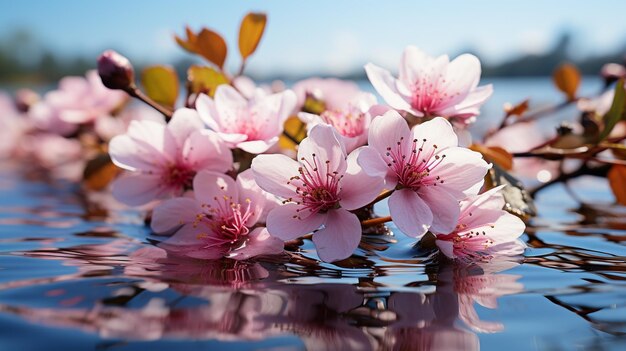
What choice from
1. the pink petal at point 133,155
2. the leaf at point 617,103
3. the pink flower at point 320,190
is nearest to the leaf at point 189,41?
the pink petal at point 133,155

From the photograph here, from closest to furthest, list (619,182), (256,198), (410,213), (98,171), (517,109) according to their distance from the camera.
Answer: (410,213)
(256,198)
(619,182)
(517,109)
(98,171)

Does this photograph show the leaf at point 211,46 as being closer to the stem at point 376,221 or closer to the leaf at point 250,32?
the leaf at point 250,32

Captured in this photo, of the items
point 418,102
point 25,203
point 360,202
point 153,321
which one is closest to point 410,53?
point 418,102

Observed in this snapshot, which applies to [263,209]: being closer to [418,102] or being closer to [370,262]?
[370,262]

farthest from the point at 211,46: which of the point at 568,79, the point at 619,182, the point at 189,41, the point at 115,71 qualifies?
the point at 568,79

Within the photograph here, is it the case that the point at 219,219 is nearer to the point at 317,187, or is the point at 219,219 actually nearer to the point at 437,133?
the point at 317,187
